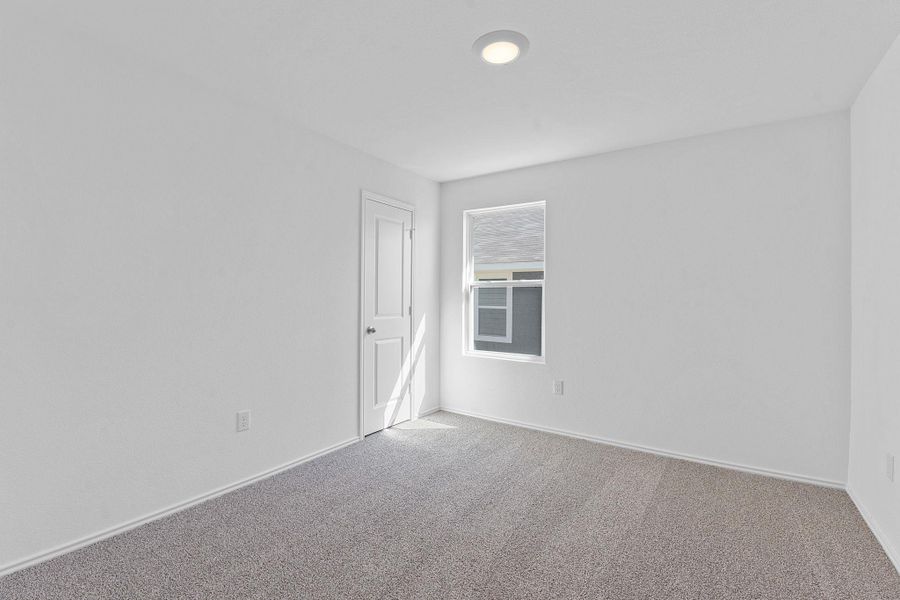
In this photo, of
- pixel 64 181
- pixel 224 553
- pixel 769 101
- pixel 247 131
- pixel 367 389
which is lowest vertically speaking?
pixel 224 553

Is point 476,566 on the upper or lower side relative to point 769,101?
lower

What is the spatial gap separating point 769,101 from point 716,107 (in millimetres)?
283

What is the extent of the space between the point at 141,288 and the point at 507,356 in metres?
2.97

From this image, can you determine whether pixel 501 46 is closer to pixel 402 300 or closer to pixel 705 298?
pixel 705 298

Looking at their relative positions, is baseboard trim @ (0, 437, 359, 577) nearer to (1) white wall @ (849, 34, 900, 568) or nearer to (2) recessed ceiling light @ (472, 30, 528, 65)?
(2) recessed ceiling light @ (472, 30, 528, 65)

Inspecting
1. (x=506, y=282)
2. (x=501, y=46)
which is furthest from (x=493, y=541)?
(x=506, y=282)

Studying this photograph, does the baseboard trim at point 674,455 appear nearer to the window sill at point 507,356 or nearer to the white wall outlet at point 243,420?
the window sill at point 507,356

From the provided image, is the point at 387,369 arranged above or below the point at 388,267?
below

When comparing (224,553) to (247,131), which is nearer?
(224,553)

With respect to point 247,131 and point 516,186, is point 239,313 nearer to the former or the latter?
point 247,131

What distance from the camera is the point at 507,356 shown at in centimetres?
421

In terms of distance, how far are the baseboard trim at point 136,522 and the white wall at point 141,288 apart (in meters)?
→ 0.03

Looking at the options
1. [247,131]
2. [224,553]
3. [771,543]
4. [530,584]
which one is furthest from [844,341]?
[247,131]

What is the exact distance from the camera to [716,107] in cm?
275
